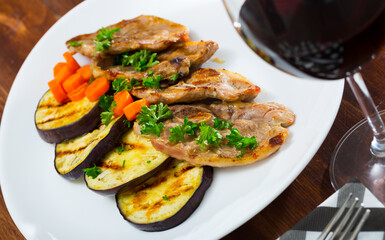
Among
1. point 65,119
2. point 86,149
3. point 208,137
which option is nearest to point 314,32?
point 208,137

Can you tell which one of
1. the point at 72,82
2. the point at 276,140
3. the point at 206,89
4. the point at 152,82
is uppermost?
the point at 72,82

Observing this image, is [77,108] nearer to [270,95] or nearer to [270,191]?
[270,95]

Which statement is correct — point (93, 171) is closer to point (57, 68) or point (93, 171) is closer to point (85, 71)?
point (85, 71)

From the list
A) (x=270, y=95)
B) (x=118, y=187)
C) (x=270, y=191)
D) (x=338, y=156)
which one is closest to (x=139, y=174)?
(x=118, y=187)

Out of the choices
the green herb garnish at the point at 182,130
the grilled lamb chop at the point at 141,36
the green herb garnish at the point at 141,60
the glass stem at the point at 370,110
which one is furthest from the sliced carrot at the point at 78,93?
the glass stem at the point at 370,110

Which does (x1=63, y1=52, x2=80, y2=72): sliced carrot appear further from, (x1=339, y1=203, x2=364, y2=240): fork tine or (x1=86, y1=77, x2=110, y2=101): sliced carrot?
(x1=339, y1=203, x2=364, y2=240): fork tine

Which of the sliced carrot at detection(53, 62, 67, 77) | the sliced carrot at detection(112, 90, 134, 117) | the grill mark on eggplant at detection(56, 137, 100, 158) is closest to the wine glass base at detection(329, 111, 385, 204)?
the sliced carrot at detection(112, 90, 134, 117)

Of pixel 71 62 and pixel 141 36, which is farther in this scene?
pixel 71 62

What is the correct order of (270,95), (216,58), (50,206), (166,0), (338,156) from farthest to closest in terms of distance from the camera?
(166,0), (216,58), (50,206), (270,95), (338,156)
